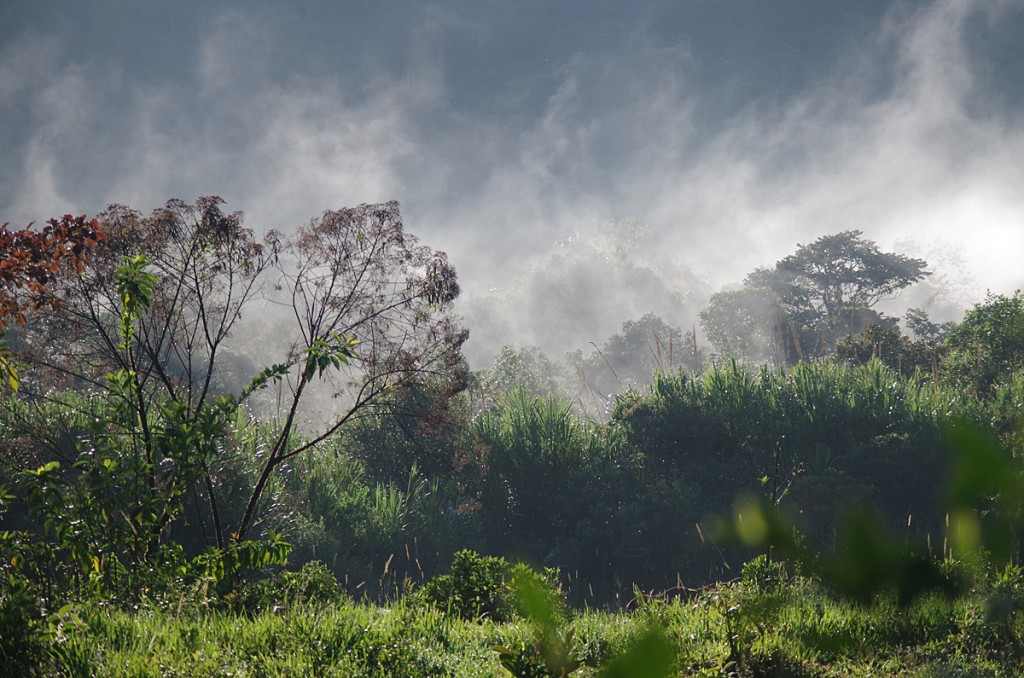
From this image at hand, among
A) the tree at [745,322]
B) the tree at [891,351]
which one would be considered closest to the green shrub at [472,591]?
the tree at [891,351]

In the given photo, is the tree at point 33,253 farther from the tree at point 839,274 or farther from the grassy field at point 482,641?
the tree at point 839,274

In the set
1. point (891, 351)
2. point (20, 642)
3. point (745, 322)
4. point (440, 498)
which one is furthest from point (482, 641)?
point (745, 322)

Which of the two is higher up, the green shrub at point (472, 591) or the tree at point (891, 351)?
the tree at point (891, 351)

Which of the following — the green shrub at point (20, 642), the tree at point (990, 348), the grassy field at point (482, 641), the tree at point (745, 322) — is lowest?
the grassy field at point (482, 641)

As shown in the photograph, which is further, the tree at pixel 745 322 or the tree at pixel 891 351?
the tree at pixel 745 322

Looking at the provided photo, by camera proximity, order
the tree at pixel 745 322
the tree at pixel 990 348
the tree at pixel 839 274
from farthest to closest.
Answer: the tree at pixel 839 274, the tree at pixel 745 322, the tree at pixel 990 348

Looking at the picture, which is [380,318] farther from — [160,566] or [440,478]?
[440,478]

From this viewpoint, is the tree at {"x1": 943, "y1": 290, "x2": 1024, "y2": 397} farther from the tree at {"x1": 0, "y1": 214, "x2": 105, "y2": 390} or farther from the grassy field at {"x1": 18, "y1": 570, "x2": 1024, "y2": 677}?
the tree at {"x1": 0, "y1": 214, "x2": 105, "y2": 390}

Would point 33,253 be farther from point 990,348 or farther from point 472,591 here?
point 990,348

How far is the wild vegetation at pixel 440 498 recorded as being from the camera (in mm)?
2731

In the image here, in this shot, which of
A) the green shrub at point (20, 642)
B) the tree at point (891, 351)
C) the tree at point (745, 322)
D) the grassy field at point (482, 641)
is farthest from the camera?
the tree at point (745, 322)

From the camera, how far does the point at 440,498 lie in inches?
461

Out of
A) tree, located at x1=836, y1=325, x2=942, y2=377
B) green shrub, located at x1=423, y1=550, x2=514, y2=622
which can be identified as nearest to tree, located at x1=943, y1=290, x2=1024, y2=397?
tree, located at x1=836, y1=325, x2=942, y2=377

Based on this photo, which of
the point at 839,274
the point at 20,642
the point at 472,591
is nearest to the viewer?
the point at 20,642
